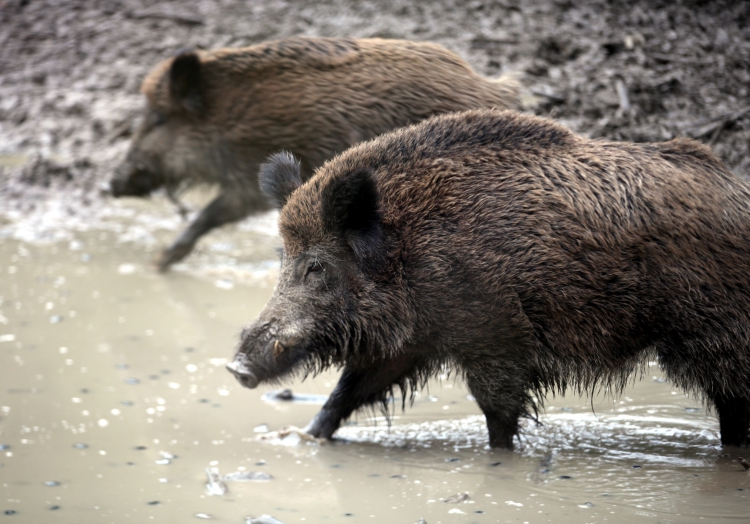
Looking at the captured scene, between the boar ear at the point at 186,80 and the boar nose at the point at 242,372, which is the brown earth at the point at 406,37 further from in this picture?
the boar nose at the point at 242,372

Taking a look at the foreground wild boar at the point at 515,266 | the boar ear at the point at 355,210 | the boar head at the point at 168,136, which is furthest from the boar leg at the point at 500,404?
the boar head at the point at 168,136

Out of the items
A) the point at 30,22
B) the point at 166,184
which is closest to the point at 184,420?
the point at 166,184

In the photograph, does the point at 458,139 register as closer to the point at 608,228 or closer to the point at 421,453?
the point at 608,228

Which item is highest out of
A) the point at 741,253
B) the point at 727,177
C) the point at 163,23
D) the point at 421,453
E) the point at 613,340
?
the point at 163,23

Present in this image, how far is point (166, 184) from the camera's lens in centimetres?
776

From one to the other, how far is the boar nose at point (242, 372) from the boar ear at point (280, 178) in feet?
2.89

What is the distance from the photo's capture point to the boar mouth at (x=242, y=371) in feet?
12.7

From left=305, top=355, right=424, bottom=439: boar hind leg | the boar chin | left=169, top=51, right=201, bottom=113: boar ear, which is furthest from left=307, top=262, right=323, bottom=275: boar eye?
left=169, top=51, right=201, bottom=113: boar ear

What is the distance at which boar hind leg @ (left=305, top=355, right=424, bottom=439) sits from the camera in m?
4.25

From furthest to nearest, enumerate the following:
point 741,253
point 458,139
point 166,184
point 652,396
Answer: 1. point 166,184
2. point 652,396
3. point 458,139
4. point 741,253

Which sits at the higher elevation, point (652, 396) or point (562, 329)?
point (562, 329)

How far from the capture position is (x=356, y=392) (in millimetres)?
4344

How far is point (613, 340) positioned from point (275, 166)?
1.84 metres

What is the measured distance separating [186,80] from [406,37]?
350 cm
